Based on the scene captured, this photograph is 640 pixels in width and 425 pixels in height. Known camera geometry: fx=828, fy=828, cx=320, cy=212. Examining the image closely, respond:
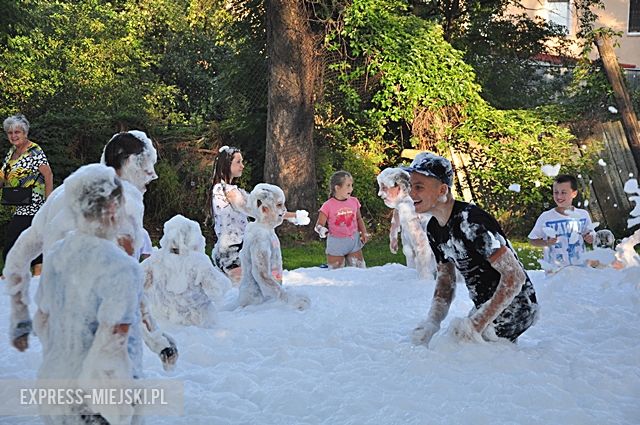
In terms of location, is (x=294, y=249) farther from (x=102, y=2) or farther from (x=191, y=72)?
(x=102, y=2)

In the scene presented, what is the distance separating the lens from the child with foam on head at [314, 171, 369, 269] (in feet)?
30.2

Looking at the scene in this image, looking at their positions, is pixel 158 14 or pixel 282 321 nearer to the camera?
pixel 282 321

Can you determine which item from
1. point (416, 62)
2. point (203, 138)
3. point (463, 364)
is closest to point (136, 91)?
point (203, 138)

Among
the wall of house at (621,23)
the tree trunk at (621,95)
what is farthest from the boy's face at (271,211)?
the wall of house at (621,23)

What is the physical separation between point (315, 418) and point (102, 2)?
66.4 ft

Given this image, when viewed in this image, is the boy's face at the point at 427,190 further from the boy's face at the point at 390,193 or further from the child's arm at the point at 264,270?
the boy's face at the point at 390,193

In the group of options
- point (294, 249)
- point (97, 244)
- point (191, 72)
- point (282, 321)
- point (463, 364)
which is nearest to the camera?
point (97, 244)

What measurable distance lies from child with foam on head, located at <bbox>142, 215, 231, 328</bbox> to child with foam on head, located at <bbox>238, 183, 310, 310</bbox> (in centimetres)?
65

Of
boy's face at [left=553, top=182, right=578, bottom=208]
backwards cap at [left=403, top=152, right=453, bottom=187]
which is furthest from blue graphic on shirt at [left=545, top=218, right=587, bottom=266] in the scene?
backwards cap at [left=403, top=152, right=453, bottom=187]

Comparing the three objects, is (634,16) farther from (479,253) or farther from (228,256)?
(479,253)

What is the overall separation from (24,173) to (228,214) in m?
2.15

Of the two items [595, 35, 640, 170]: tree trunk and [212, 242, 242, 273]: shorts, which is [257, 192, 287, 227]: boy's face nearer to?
[212, 242, 242, 273]: shorts

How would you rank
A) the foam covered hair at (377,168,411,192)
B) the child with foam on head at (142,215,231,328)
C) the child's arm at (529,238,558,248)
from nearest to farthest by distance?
the child with foam on head at (142,215,231,328) < the child's arm at (529,238,558,248) < the foam covered hair at (377,168,411,192)

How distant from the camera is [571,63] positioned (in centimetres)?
1805
